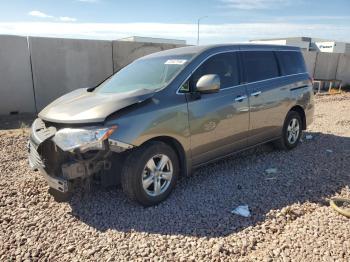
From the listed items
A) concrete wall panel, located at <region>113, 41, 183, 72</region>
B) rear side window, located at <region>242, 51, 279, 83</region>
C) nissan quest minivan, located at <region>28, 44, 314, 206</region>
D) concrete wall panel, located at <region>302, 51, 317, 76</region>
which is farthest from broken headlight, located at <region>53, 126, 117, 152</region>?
concrete wall panel, located at <region>302, 51, 317, 76</region>

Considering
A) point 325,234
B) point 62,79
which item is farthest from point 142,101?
point 62,79

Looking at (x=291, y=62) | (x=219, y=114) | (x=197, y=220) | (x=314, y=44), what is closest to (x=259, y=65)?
(x=291, y=62)

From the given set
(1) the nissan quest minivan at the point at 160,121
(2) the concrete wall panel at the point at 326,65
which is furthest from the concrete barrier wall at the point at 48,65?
(2) the concrete wall panel at the point at 326,65

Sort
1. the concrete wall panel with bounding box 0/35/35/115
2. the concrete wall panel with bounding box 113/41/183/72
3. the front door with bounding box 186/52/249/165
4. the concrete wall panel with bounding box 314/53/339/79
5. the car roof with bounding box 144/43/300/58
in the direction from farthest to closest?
the concrete wall panel with bounding box 314/53/339/79, the concrete wall panel with bounding box 113/41/183/72, the concrete wall panel with bounding box 0/35/35/115, the car roof with bounding box 144/43/300/58, the front door with bounding box 186/52/249/165

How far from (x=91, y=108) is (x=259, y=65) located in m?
2.95

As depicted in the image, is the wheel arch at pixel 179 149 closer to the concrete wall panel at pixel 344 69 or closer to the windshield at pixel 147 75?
the windshield at pixel 147 75

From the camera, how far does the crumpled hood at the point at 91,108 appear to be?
11.3 feet

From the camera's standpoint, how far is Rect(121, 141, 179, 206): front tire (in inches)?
142

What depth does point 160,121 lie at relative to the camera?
3727 millimetres

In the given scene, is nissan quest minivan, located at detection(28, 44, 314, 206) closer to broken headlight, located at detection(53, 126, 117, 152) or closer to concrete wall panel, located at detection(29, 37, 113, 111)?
broken headlight, located at detection(53, 126, 117, 152)

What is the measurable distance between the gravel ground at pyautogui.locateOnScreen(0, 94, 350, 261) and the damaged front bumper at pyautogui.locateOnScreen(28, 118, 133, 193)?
1.73 feet

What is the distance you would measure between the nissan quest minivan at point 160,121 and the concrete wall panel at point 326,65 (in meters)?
15.2

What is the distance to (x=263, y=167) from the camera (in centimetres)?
520

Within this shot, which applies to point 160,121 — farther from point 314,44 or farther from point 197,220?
point 314,44
